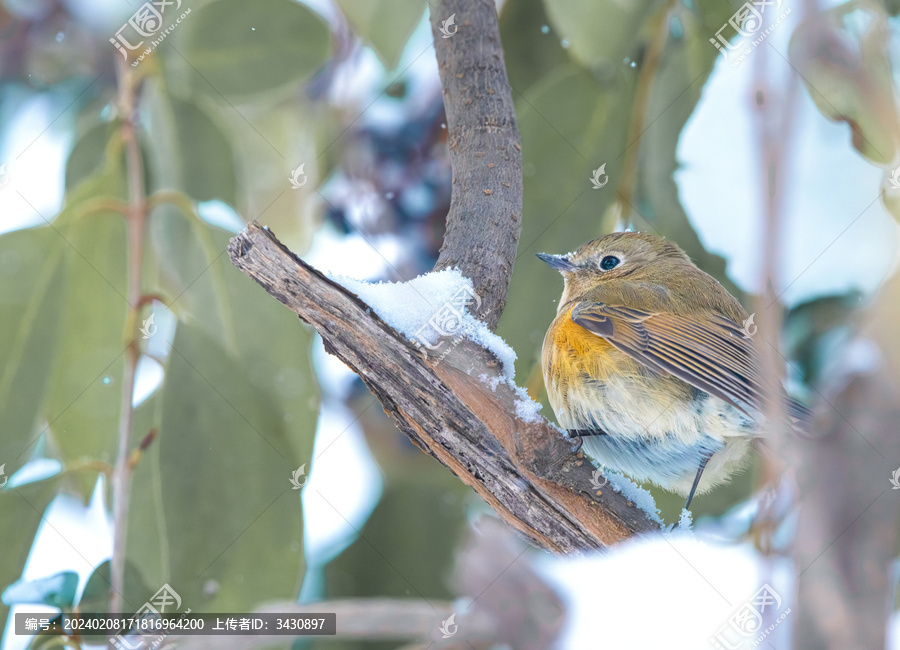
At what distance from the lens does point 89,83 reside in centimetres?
239

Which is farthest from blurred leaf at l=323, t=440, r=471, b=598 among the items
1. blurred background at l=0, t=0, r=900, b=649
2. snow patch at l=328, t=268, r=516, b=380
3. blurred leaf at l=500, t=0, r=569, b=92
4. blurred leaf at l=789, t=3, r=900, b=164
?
blurred leaf at l=789, t=3, r=900, b=164

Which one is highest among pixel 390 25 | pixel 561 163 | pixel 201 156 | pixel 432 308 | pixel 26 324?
pixel 390 25

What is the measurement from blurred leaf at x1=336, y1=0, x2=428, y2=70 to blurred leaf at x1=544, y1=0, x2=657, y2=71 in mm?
413

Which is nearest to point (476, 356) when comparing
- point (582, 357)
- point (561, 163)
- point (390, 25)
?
point (582, 357)

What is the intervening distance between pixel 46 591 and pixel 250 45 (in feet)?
5.51

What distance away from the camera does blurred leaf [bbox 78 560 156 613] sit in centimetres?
191

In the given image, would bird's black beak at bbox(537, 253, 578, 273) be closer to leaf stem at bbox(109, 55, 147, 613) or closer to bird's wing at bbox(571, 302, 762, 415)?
bird's wing at bbox(571, 302, 762, 415)

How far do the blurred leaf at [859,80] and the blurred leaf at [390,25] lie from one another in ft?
3.42

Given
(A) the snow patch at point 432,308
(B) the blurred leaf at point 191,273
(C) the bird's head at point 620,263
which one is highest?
(B) the blurred leaf at point 191,273

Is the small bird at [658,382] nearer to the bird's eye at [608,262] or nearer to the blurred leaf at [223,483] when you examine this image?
the bird's eye at [608,262]

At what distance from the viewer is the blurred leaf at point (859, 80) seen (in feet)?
5.99

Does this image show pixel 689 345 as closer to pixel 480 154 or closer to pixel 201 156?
pixel 480 154
